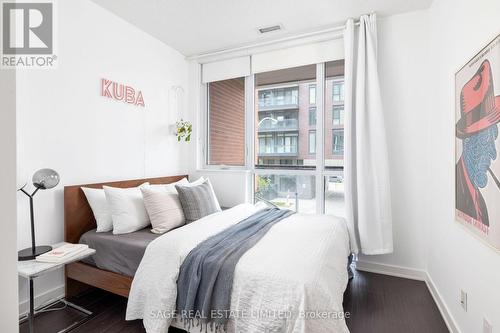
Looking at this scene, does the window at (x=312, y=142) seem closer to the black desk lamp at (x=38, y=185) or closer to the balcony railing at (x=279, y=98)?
the balcony railing at (x=279, y=98)

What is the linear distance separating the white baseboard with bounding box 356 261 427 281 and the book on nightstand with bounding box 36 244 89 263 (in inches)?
108

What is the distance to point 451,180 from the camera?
6.42 feet

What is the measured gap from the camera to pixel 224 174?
3664 millimetres

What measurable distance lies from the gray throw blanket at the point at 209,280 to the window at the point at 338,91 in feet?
6.81

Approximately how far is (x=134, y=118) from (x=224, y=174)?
1.36 meters

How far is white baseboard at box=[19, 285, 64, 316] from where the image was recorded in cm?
201

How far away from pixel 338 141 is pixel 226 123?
1.62 m

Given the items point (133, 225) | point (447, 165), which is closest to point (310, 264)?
point (447, 165)

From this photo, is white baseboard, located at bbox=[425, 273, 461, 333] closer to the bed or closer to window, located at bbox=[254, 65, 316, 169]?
the bed

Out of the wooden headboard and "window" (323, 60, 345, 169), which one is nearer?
the wooden headboard

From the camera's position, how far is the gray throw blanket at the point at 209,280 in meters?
1.54

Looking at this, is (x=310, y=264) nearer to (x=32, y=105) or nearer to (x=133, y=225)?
(x=133, y=225)

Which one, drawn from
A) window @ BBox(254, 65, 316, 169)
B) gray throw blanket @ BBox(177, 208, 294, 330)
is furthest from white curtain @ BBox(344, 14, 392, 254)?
gray throw blanket @ BBox(177, 208, 294, 330)

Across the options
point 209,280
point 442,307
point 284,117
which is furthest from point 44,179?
point 442,307
